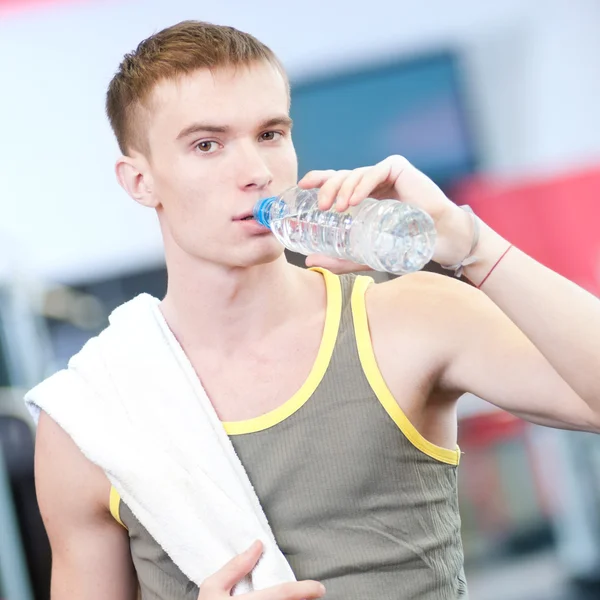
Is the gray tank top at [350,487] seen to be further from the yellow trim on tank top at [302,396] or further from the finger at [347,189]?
the finger at [347,189]

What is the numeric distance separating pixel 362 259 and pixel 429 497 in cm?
38

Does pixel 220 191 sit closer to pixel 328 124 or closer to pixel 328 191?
pixel 328 191

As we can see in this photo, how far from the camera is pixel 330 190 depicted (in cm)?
140

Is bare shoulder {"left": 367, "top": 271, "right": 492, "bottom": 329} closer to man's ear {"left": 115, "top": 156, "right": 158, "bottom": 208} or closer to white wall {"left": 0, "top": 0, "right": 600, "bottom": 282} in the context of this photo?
man's ear {"left": 115, "top": 156, "right": 158, "bottom": 208}

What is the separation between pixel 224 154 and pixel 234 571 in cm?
58

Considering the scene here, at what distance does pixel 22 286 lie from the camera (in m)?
3.49

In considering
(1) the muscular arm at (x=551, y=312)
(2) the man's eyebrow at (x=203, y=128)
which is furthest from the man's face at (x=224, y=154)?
(1) the muscular arm at (x=551, y=312)

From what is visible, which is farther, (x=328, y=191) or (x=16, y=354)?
(x=16, y=354)

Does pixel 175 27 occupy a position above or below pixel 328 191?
above

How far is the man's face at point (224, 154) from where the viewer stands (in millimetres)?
1572

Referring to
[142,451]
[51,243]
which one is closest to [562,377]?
[142,451]

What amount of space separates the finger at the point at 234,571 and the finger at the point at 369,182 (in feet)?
1.58

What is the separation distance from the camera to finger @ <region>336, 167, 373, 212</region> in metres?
1.38

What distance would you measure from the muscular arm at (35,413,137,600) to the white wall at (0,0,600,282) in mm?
1873
